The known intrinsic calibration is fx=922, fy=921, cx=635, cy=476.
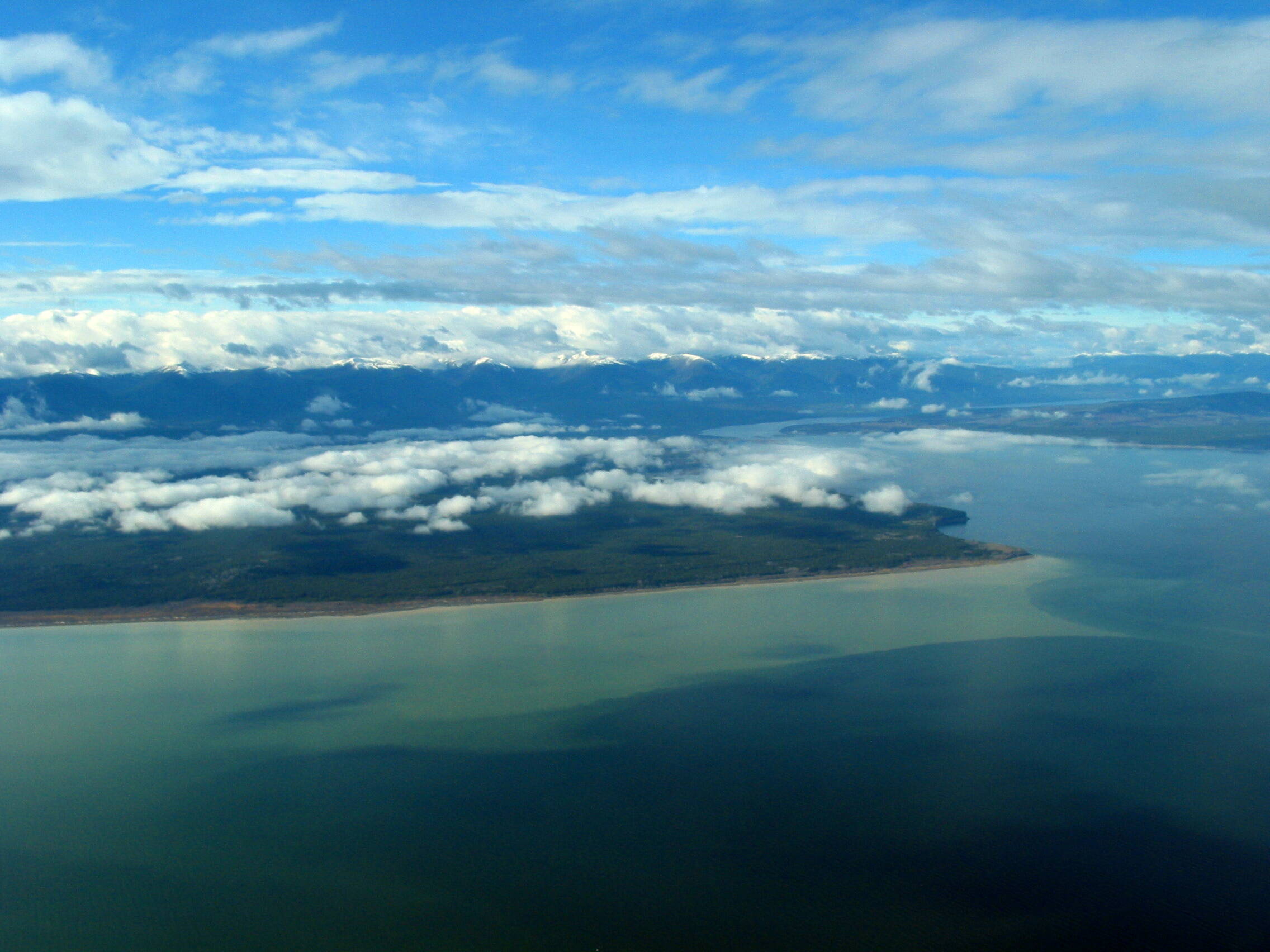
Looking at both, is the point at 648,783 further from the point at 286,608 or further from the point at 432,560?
the point at 432,560

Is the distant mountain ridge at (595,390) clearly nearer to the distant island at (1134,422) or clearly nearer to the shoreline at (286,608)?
the distant island at (1134,422)

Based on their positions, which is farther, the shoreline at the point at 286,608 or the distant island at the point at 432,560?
the distant island at the point at 432,560

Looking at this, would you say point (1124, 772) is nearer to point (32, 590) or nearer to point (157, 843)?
point (157, 843)

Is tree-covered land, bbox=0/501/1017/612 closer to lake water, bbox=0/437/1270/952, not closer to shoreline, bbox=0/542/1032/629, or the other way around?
shoreline, bbox=0/542/1032/629

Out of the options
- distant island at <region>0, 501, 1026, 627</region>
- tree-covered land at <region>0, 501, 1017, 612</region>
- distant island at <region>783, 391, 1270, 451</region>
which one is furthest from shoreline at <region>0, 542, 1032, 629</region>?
distant island at <region>783, 391, 1270, 451</region>

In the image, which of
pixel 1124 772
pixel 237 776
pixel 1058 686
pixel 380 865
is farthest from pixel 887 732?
pixel 237 776

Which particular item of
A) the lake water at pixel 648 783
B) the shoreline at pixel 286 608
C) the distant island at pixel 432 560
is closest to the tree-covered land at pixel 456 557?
the distant island at pixel 432 560
